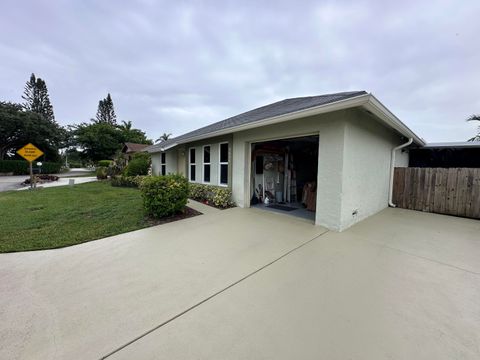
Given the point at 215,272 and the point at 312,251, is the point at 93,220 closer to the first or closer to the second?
the point at 215,272

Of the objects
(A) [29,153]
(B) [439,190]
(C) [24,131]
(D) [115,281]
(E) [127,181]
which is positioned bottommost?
(D) [115,281]

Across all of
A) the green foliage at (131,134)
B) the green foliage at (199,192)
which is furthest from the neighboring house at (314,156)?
the green foliage at (131,134)

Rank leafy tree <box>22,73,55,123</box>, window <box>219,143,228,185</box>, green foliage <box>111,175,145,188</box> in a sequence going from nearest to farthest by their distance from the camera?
1. window <box>219,143,228,185</box>
2. green foliage <box>111,175,145,188</box>
3. leafy tree <box>22,73,55,123</box>

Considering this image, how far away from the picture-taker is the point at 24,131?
27031mm

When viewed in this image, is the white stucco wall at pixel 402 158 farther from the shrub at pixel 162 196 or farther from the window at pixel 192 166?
the window at pixel 192 166

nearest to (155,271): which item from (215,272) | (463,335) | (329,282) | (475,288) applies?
(215,272)

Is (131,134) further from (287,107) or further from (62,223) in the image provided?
(287,107)

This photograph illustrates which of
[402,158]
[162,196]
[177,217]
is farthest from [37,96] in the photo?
[402,158]

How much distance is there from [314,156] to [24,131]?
128 feet

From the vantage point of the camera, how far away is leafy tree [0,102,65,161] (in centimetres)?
2562

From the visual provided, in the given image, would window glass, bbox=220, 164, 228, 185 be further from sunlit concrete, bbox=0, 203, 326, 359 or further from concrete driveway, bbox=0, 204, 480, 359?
concrete driveway, bbox=0, 204, 480, 359

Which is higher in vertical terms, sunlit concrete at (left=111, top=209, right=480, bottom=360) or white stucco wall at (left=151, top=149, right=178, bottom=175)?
white stucco wall at (left=151, top=149, right=178, bottom=175)

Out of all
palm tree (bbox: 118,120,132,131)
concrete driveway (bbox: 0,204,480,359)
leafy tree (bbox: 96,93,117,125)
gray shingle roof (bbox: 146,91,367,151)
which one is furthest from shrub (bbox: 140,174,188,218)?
leafy tree (bbox: 96,93,117,125)

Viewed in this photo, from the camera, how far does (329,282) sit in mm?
2549
